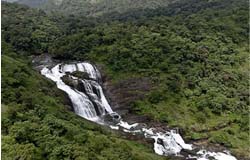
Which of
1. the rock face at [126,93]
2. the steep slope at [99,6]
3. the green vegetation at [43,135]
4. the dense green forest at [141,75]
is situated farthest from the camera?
the steep slope at [99,6]

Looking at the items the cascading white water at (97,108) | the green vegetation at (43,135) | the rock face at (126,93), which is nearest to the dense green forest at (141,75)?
the green vegetation at (43,135)

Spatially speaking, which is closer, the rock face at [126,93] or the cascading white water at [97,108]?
the cascading white water at [97,108]

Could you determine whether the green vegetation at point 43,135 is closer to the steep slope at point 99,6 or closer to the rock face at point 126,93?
the rock face at point 126,93

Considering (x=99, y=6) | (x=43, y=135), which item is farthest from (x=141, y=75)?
(x=99, y=6)

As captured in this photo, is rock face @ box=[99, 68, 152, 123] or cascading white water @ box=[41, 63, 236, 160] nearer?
cascading white water @ box=[41, 63, 236, 160]

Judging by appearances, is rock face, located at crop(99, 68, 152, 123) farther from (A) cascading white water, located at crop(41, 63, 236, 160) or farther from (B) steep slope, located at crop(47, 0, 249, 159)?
(A) cascading white water, located at crop(41, 63, 236, 160)

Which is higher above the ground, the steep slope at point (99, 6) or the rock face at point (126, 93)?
the steep slope at point (99, 6)

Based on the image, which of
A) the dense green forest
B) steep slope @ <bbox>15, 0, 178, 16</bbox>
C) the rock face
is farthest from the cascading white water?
steep slope @ <bbox>15, 0, 178, 16</bbox>
